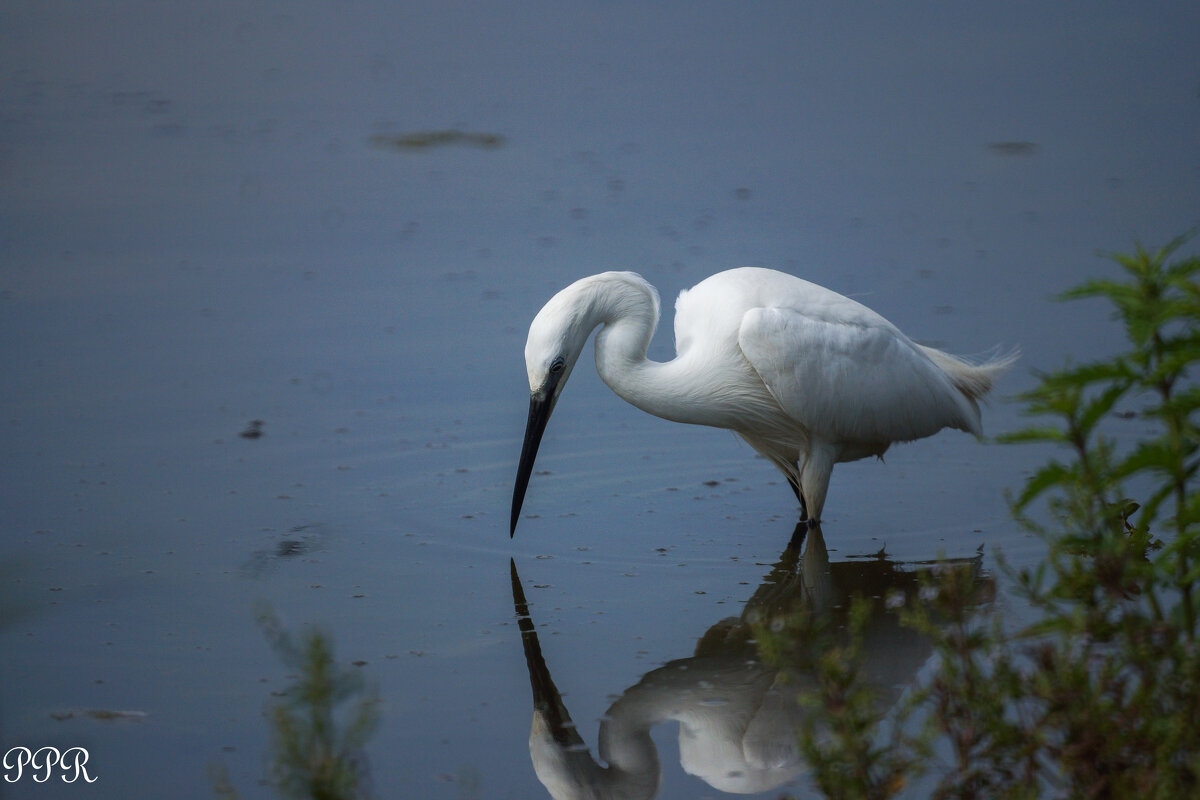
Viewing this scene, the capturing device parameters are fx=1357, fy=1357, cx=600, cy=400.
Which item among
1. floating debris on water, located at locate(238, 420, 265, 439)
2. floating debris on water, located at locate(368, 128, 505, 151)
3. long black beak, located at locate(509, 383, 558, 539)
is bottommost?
floating debris on water, located at locate(238, 420, 265, 439)

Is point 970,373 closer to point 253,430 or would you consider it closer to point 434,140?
point 253,430

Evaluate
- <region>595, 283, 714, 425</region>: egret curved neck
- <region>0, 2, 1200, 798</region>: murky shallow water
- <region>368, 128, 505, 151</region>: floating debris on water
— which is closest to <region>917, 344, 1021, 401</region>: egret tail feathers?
<region>0, 2, 1200, 798</region>: murky shallow water

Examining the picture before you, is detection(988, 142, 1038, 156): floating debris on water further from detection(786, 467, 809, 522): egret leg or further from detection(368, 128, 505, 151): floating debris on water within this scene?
detection(786, 467, 809, 522): egret leg

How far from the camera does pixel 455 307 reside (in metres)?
8.21

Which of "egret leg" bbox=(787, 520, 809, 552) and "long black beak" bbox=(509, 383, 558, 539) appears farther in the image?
"egret leg" bbox=(787, 520, 809, 552)

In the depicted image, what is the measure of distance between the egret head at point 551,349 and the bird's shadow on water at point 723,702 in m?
0.60

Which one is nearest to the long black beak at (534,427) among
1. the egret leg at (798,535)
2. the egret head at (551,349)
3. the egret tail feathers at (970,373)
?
the egret head at (551,349)

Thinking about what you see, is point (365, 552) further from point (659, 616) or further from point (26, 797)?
point (26, 797)

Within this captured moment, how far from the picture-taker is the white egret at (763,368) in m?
5.05

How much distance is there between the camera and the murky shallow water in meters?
4.41

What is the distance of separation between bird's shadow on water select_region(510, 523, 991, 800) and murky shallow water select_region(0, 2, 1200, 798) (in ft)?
0.12

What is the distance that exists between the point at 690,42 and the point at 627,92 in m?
1.79

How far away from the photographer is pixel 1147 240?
8.89 m

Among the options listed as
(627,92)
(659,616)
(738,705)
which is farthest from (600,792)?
(627,92)
